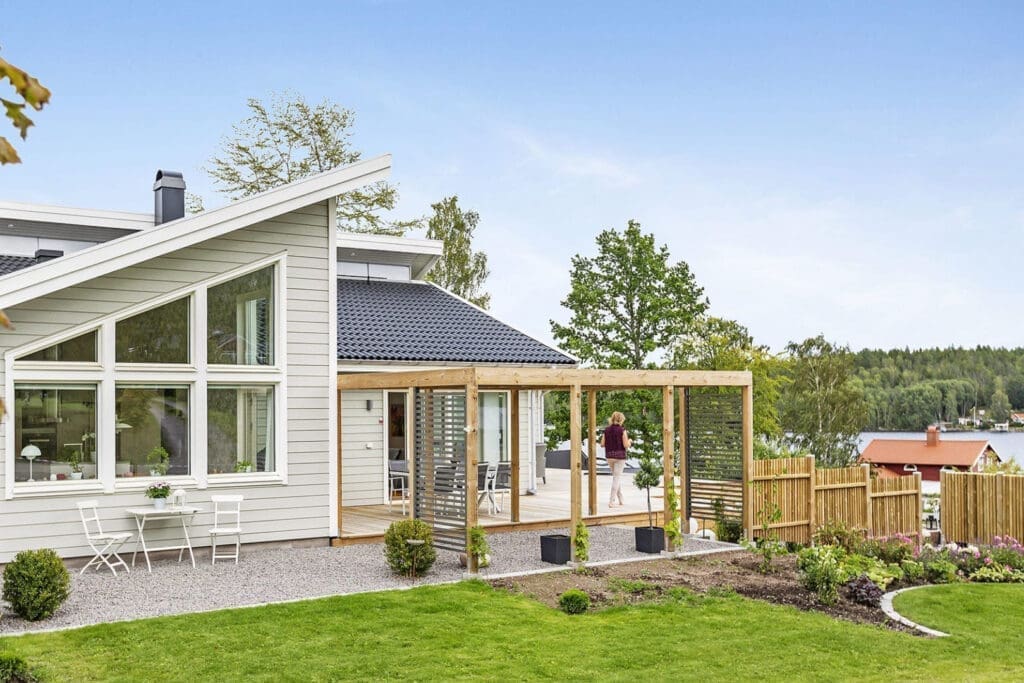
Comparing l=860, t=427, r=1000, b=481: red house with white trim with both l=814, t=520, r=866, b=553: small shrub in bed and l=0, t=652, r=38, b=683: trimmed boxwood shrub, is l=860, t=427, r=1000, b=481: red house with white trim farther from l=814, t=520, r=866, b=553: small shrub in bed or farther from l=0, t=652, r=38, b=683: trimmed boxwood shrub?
l=0, t=652, r=38, b=683: trimmed boxwood shrub

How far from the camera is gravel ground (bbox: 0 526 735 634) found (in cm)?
907

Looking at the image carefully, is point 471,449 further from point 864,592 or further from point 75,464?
point 75,464

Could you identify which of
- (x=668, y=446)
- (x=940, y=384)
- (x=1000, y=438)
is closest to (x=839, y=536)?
(x=668, y=446)

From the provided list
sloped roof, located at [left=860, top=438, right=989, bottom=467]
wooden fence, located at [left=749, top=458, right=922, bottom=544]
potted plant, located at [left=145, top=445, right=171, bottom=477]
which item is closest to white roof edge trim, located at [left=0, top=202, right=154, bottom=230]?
potted plant, located at [left=145, top=445, right=171, bottom=477]

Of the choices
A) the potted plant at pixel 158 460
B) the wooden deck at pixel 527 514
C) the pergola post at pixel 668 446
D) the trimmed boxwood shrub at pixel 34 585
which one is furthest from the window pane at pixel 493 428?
the trimmed boxwood shrub at pixel 34 585

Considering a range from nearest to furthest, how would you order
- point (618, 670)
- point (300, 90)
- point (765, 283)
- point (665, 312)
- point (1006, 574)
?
point (618, 670) < point (1006, 574) < point (665, 312) < point (300, 90) < point (765, 283)

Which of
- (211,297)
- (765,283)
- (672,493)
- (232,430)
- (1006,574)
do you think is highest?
(765,283)

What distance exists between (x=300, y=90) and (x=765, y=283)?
1828 cm

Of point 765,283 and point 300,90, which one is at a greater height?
point 300,90

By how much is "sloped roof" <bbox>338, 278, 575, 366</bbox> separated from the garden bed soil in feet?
16.3

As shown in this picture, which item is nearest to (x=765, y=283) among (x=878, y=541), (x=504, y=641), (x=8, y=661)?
(x=878, y=541)

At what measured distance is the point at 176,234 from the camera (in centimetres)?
1130

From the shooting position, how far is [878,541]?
12.9 meters

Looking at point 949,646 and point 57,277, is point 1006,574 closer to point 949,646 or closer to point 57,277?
point 949,646
